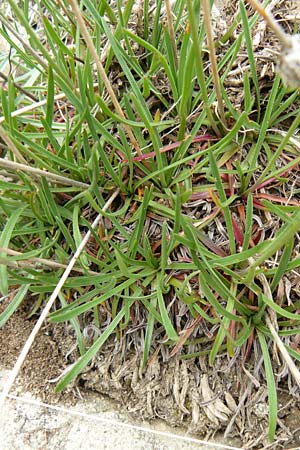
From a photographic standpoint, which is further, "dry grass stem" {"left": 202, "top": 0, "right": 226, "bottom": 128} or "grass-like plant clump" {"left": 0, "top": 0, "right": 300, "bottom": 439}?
"grass-like plant clump" {"left": 0, "top": 0, "right": 300, "bottom": 439}

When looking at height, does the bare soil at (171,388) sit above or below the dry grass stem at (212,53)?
below

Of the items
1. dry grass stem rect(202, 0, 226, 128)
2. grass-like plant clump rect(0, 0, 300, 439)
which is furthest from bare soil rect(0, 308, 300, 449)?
dry grass stem rect(202, 0, 226, 128)

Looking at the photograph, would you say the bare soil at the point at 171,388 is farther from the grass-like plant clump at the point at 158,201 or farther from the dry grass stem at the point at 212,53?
the dry grass stem at the point at 212,53

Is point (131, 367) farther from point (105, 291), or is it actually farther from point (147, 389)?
point (105, 291)

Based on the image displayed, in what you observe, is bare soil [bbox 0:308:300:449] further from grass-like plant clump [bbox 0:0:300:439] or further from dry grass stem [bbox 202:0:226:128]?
dry grass stem [bbox 202:0:226:128]

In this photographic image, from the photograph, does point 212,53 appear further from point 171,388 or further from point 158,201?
point 171,388

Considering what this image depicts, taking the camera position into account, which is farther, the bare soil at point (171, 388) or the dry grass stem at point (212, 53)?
the bare soil at point (171, 388)

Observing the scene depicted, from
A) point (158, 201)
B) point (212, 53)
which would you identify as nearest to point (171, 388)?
point (158, 201)

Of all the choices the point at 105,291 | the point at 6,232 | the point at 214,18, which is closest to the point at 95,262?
the point at 105,291

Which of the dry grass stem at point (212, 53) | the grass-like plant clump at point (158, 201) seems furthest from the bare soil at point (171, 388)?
the dry grass stem at point (212, 53)
